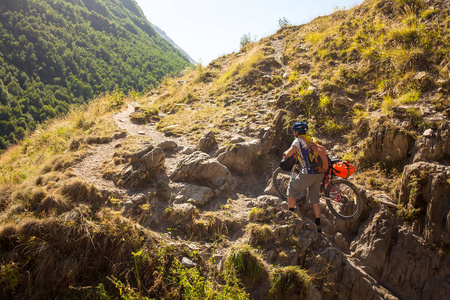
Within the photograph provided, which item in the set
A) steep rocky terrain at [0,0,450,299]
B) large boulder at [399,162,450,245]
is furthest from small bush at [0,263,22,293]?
large boulder at [399,162,450,245]

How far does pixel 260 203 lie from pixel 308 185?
150 centimetres

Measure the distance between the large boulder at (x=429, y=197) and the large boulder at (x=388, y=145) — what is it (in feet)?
2.86

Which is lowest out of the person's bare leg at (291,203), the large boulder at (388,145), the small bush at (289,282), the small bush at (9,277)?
the small bush at (9,277)

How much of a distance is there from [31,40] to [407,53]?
73033mm

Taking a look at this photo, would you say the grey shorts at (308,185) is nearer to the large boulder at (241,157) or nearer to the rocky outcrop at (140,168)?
the large boulder at (241,157)

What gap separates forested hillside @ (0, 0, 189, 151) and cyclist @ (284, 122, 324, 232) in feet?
133

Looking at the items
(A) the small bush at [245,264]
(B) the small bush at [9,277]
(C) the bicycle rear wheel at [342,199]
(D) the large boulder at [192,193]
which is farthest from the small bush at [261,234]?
(B) the small bush at [9,277]

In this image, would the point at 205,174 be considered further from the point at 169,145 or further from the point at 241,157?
the point at 169,145

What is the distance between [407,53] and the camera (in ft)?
25.7

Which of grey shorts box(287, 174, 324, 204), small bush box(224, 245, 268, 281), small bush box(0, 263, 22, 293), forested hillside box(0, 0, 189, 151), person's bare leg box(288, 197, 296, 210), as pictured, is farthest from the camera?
forested hillside box(0, 0, 189, 151)

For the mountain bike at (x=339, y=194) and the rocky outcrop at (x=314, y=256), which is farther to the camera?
→ the mountain bike at (x=339, y=194)

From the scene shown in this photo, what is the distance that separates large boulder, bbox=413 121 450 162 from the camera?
522cm

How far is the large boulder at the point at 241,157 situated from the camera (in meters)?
8.00

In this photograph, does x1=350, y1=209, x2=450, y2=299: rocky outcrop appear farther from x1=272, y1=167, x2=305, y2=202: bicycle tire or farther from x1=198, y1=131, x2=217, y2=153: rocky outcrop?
x1=198, y1=131, x2=217, y2=153: rocky outcrop
